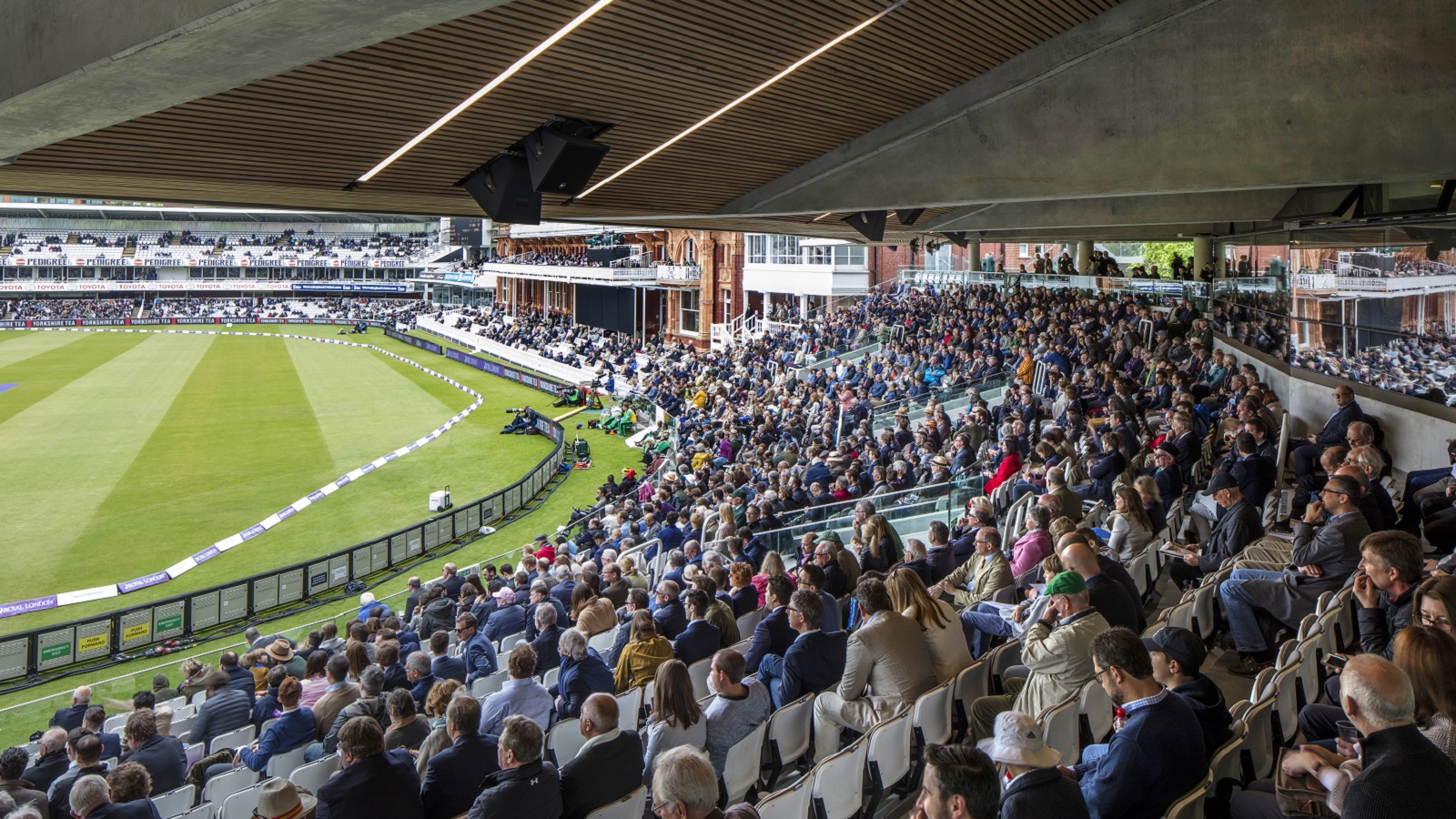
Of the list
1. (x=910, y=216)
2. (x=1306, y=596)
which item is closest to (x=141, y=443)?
Result: (x=910, y=216)

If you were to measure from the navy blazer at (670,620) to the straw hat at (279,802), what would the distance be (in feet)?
8.72

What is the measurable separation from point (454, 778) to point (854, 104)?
682 cm

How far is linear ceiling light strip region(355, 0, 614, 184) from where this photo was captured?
6039 mm

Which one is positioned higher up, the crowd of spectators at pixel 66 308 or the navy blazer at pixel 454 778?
the crowd of spectators at pixel 66 308

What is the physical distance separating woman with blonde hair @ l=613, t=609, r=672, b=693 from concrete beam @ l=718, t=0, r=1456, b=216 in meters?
5.35

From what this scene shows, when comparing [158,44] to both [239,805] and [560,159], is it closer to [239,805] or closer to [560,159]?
[239,805]

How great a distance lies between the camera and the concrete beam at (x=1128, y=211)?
12594mm

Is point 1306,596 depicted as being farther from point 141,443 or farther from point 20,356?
point 20,356

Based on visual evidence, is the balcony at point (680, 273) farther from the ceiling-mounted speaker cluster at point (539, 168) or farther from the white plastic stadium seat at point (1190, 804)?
the white plastic stadium seat at point (1190, 804)

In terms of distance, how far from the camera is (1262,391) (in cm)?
957

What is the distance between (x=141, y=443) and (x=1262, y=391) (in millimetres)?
28302

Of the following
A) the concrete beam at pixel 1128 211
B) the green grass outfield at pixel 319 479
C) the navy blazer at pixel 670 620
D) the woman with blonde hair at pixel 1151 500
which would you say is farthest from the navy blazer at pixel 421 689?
the concrete beam at pixel 1128 211

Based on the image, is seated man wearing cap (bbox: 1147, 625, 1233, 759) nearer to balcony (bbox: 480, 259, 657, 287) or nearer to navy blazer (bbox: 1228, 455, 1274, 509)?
navy blazer (bbox: 1228, 455, 1274, 509)

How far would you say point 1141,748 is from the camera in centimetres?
335
